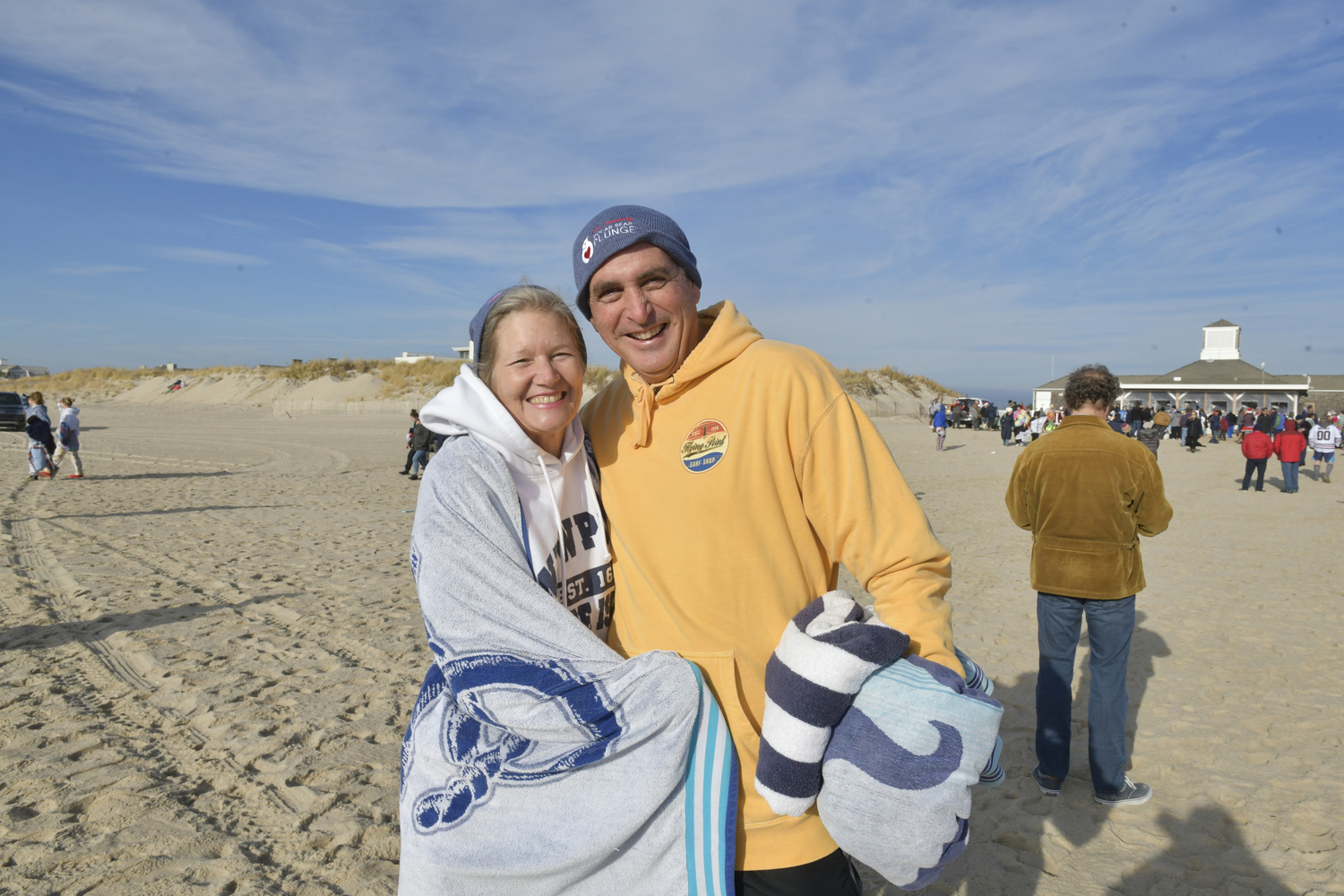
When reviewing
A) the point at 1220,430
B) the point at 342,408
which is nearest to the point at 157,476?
the point at 342,408

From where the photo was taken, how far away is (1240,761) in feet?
14.7

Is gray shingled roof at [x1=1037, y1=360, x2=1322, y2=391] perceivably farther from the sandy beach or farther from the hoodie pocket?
the hoodie pocket

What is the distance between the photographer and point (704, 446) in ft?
5.96

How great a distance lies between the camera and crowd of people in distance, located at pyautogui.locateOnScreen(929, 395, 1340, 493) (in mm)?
15859

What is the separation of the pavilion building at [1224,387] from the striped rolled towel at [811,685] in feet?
164

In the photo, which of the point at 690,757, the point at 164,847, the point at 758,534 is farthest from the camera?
the point at 164,847

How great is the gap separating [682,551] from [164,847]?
10.9ft

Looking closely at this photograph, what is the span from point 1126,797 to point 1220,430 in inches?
1481

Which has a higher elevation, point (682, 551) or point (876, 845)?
point (682, 551)

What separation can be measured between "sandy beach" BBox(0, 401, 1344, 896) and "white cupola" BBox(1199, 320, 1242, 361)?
55.6 m

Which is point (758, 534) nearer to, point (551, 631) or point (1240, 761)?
point (551, 631)

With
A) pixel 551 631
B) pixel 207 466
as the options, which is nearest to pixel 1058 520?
pixel 551 631

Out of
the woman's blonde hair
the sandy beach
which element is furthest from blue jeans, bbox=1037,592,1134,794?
the woman's blonde hair

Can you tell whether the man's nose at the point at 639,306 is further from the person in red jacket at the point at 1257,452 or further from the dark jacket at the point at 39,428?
the dark jacket at the point at 39,428
